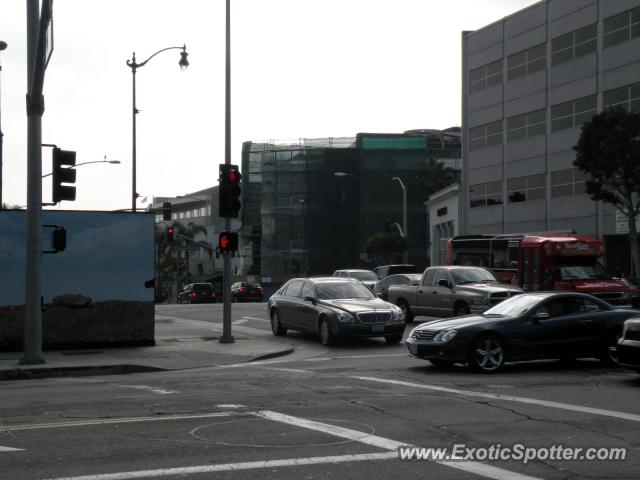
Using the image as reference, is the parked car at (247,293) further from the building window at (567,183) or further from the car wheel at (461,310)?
the car wheel at (461,310)

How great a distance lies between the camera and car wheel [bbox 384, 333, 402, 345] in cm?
2073

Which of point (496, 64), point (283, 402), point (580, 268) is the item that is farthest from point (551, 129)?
point (283, 402)

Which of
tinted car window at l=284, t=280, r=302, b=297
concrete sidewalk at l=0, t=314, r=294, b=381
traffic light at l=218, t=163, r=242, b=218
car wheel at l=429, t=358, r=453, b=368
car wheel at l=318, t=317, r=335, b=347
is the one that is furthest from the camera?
tinted car window at l=284, t=280, r=302, b=297

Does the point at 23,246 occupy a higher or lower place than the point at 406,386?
higher

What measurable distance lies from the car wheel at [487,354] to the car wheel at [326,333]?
6643mm

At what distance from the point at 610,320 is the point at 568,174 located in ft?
129

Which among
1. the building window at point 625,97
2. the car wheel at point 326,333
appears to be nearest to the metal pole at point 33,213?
the car wheel at point 326,333

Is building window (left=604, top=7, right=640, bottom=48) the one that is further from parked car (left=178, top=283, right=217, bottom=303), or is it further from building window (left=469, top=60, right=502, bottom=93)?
parked car (left=178, top=283, right=217, bottom=303)

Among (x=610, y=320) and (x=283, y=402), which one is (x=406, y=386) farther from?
(x=610, y=320)

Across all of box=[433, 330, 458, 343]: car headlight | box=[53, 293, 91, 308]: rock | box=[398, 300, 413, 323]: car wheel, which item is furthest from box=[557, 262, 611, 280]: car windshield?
box=[53, 293, 91, 308]: rock

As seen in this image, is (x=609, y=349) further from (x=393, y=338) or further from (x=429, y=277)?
(x=429, y=277)

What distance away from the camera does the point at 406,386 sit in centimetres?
1270

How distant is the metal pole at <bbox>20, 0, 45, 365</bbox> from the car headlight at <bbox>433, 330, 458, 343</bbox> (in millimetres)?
7422

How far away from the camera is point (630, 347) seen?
1243 cm
